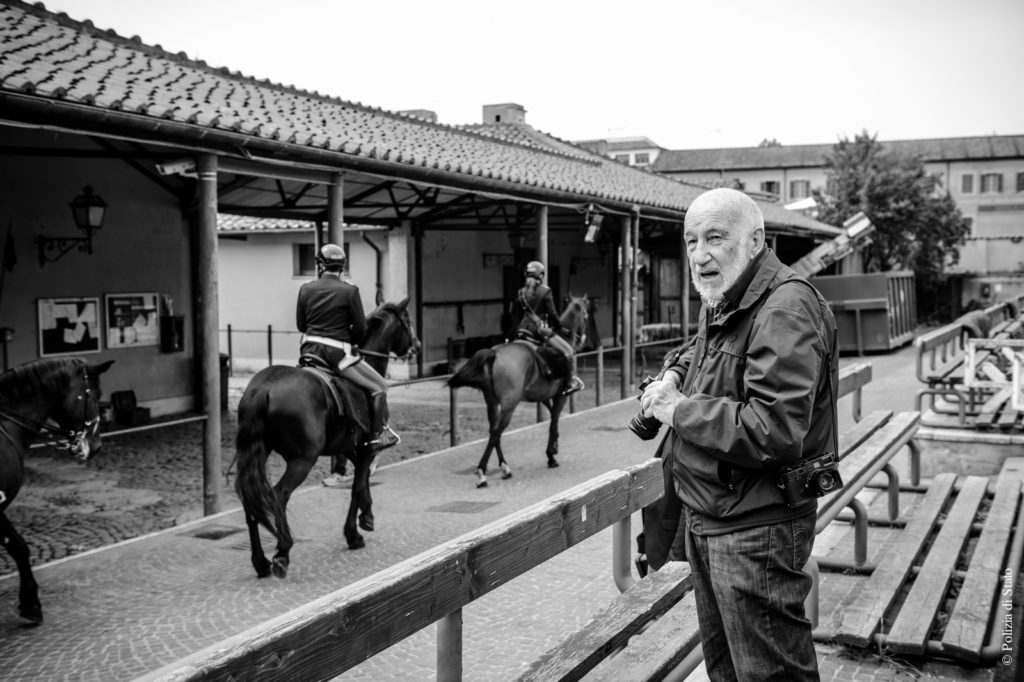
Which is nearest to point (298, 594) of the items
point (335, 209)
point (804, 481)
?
point (804, 481)

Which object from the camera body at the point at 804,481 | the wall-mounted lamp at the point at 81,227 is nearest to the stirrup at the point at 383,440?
the camera body at the point at 804,481

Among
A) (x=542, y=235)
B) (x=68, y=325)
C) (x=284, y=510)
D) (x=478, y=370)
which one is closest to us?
(x=284, y=510)

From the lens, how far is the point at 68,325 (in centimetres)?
1266

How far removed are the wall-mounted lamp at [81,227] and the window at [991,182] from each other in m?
58.2

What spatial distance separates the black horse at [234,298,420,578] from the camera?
6.17 metres

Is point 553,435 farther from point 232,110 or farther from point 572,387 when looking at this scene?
point 232,110

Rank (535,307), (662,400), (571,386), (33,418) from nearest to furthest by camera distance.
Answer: (662,400), (33,418), (535,307), (571,386)

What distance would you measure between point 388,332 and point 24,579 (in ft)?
11.9

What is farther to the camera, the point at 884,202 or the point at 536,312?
the point at 884,202

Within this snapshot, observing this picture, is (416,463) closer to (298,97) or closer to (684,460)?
(298,97)

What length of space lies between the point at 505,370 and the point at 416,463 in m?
1.74

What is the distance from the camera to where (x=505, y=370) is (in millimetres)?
9953

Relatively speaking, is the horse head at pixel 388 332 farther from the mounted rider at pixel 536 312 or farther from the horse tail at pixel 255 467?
the mounted rider at pixel 536 312

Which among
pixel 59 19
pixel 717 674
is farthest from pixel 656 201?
pixel 717 674
